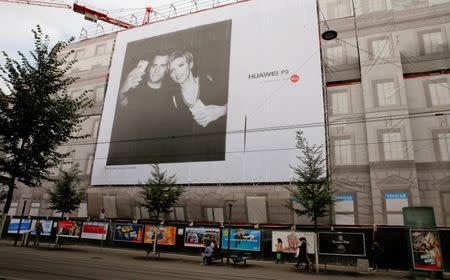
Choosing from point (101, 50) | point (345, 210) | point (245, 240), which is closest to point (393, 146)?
point (345, 210)

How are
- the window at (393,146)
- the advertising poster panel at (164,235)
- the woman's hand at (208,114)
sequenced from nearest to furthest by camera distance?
the window at (393,146), the advertising poster panel at (164,235), the woman's hand at (208,114)

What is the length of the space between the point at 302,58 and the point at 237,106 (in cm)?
713

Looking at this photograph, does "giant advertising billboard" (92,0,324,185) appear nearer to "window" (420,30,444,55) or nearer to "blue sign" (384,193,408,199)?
"blue sign" (384,193,408,199)

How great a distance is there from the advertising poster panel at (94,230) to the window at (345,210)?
59.6ft

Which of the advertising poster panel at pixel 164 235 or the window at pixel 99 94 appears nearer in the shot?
the advertising poster panel at pixel 164 235

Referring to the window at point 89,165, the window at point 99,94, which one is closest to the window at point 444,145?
the window at point 89,165

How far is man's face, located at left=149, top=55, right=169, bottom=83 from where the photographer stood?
1422 inches

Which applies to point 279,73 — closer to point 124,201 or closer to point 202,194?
point 202,194

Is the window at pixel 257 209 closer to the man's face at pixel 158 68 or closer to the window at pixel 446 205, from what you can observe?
the window at pixel 446 205

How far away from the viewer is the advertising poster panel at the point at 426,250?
1597cm

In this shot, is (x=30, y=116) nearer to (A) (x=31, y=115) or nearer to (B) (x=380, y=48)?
(A) (x=31, y=115)

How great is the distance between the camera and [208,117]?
31766 mm

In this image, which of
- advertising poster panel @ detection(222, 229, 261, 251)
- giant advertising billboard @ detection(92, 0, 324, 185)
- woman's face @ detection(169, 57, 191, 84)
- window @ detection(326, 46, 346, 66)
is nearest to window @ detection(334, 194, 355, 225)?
giant advertising billboard @ detection(92, 0, 324, 185)

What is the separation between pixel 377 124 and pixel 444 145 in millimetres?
4615
